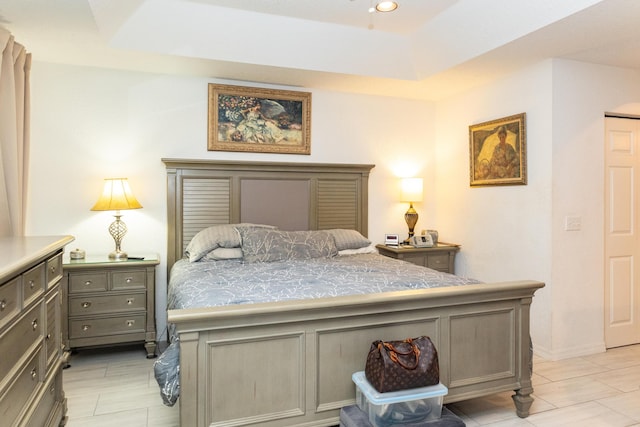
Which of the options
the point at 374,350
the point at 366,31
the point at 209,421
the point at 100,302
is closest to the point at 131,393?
the point at 100,302

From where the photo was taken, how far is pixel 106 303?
317 centimetres

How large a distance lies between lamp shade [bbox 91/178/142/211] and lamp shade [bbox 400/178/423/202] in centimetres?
263

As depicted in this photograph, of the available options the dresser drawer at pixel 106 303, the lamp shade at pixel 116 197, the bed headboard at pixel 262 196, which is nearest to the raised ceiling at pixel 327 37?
the bed headboard at pixel 262 196

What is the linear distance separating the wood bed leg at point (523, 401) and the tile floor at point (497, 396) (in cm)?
4

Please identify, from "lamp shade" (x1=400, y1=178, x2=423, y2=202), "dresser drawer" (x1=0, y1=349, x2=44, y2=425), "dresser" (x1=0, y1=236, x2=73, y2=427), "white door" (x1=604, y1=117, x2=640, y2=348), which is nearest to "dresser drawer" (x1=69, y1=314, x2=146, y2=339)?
"dresser" (x1=0, y1=236, x2=73, y2=427)

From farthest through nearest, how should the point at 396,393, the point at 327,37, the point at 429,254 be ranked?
the point at 429,254 < the point at 327,37 < the point at 396,393

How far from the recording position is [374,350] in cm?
189

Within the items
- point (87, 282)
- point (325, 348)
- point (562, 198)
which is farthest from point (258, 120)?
point (562, 198)

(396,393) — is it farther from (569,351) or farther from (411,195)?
(411,195)

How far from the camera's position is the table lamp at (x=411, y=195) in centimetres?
438

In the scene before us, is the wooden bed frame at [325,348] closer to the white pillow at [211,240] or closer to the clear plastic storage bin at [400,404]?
the clear plastic storage bin at [400,404]

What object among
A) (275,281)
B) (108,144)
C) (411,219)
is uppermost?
(108,144)

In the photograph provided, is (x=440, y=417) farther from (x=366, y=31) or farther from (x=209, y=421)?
(x=366, y=31)

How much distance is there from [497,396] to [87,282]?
301cm
